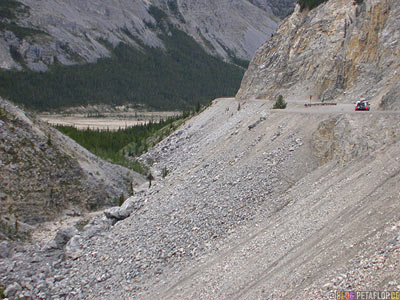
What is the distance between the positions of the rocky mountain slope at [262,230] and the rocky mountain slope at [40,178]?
12.5 ft

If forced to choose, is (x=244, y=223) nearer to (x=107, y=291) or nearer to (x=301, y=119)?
(x=107, y=291)

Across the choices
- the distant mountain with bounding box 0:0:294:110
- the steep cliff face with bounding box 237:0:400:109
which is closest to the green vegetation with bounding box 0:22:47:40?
the distant mountain with bounding box 0:0:294:110

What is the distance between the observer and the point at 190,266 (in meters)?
14.0

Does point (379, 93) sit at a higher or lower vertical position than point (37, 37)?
lower

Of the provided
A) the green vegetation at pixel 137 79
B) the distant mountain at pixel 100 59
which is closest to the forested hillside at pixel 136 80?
the green vegetation at pixel 137 79

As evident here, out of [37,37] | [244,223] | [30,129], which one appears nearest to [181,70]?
[37,37]

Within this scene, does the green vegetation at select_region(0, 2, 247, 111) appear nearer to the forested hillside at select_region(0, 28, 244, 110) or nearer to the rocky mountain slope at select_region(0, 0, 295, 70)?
the forested hillside at select_region(0, 28, 244, 110)

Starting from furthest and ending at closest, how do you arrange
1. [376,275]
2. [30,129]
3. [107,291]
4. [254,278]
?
[30,129]
[107,291]
[254,278]
[376,275]

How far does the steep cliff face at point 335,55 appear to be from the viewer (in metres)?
28.6

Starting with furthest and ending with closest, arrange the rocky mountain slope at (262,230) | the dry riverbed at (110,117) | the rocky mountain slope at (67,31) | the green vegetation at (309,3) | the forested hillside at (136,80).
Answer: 1. the rocky mountain slope at (67,31)
2. the forested hillside at (136,80)
3. the dry riverbed at (110,117)
4. the green vegetation at (309,3)
5. the rocky mountain slope at (262,230)

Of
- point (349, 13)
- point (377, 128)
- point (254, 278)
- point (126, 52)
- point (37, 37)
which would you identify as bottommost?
point (254, 278)

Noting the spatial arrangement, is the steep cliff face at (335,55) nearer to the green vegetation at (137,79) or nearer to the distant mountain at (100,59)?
the green vegetation at (137,79)

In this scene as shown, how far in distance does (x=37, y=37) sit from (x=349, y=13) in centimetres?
12045

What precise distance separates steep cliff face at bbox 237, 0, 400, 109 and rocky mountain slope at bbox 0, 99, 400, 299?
8.61 m
